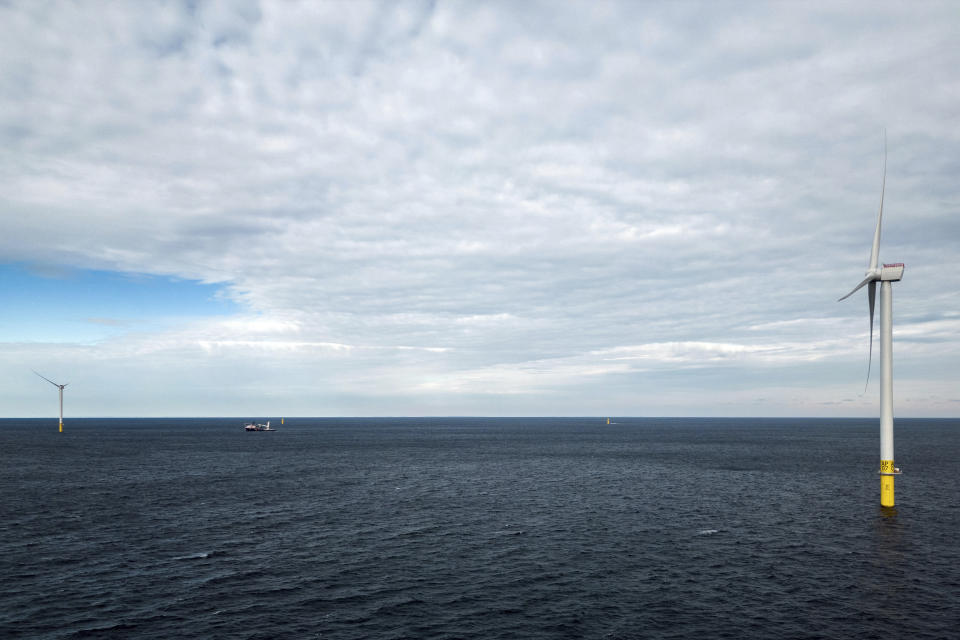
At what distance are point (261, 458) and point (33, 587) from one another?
5467 inches

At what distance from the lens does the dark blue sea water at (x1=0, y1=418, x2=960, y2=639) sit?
4928 cm

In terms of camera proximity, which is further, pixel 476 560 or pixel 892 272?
pixel 892 272

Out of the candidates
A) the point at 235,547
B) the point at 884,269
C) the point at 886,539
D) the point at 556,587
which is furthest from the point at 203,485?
the point at 884,269

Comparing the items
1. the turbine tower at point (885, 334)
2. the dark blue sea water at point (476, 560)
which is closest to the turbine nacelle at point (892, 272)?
the turbine tower at point (885, 334)

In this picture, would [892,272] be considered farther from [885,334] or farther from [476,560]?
[476,560]

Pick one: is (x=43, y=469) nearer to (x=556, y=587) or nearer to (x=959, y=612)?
(x=556, y=587)

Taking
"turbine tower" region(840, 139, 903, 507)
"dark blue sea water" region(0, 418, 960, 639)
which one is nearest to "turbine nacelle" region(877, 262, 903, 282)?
"turbine tower" region(840, 139, 903, 507)

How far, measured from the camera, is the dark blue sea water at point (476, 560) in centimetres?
4928

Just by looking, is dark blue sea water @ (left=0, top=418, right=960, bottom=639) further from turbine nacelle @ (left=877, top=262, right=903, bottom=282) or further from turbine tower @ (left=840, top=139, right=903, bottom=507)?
turbine nacelle @ (left=877, top=262, right=903, bottom=282)

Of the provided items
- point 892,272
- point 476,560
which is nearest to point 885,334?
point 892,272

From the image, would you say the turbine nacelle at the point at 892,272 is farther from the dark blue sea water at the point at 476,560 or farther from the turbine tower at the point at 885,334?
the dark blue sea water at the point at 476,560

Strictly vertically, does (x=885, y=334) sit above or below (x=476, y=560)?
above

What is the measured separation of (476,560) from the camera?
67.7m

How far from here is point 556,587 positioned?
5788 centimetres
